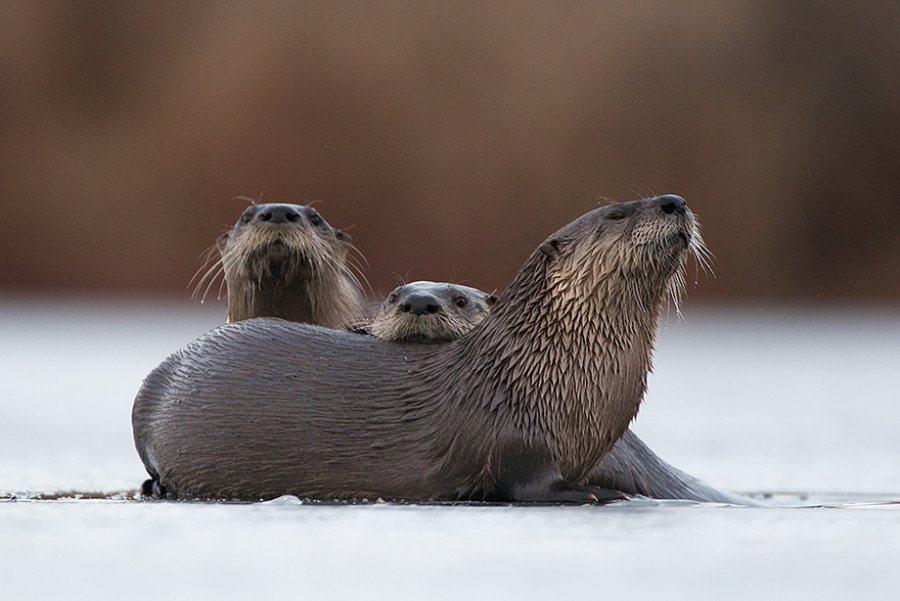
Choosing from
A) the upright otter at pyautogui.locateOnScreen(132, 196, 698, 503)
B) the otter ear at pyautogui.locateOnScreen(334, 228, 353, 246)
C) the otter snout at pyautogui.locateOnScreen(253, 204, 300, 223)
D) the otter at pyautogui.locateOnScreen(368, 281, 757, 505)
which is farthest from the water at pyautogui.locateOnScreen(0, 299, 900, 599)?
the otter ear at pyautogui.locateOnScreen(334, 228, 353, 246)

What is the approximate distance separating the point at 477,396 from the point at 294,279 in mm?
1469

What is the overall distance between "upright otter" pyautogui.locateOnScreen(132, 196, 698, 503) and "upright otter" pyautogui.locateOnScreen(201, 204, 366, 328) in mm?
995

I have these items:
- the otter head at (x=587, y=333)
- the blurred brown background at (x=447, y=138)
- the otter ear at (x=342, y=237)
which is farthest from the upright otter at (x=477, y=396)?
the blurred brown background at (x=447, y=138)

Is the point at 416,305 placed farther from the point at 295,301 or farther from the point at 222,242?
the point at 222,242

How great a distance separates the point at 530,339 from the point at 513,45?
20.9 m

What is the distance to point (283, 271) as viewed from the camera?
231 inches

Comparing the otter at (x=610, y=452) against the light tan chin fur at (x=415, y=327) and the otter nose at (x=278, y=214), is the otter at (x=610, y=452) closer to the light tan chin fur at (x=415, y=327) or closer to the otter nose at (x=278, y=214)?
the light tan chin fur at (x=415, y=327)

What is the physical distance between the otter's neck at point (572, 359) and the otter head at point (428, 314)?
282 millimetres

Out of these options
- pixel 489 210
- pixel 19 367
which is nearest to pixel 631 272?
pixel 19 367

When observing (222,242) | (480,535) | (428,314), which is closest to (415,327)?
(428,314)

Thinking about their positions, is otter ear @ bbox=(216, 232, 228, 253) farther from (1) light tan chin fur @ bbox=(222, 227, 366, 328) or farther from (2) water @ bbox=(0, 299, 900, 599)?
(2) water @ bbox=(0, 299, 900, 599)

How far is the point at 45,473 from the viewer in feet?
18.3

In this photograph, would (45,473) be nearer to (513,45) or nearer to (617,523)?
(617,523)

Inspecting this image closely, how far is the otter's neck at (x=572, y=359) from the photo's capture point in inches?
180
